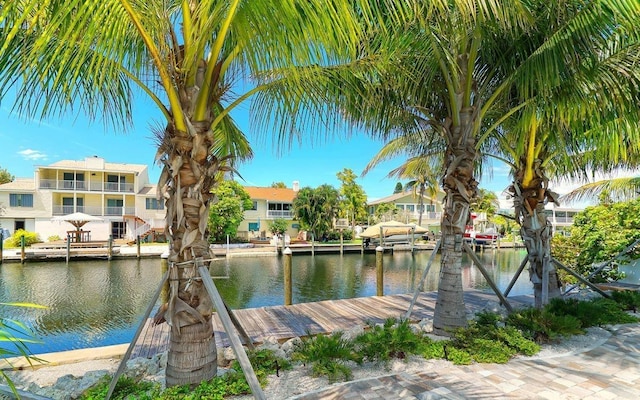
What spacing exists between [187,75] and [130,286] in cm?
1317

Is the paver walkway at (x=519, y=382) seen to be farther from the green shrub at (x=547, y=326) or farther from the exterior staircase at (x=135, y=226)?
the exterior staircase at (x=135, y=226)

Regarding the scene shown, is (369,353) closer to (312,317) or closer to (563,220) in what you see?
(312,317)

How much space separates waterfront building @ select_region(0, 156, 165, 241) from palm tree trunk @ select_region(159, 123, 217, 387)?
2435 centimetres

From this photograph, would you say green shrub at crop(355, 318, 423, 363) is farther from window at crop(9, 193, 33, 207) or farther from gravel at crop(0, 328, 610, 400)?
window at crop(9, 193, 33, 207)

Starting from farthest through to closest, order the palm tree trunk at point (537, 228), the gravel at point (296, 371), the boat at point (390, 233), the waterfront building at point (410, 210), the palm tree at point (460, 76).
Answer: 1. the waterfront building at point (410, 210)
2. the boat at point (390, 233)
3. the palm tree trunk at point (537, 228)
4. the palm tree at point (460, 76)
5. the gravel at point (296, 371)

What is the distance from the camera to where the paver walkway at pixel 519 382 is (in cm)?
322

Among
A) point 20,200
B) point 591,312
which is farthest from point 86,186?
point 591,312

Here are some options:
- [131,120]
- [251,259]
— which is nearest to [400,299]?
[131,120]

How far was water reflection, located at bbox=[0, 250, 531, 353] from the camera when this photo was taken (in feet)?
28.8

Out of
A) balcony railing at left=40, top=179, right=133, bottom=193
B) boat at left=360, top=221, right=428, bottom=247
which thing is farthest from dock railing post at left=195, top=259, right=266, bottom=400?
balcony railing at left=40, top=179, right=133, bottom=193

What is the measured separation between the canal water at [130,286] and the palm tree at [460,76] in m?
3.74

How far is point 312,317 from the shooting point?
6.46m

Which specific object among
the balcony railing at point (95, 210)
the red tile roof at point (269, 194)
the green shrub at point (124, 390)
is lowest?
the green shrub at point (124, 390)

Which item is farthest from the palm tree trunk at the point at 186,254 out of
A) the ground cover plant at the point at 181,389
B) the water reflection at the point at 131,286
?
the water reflection at the point at 131,286
